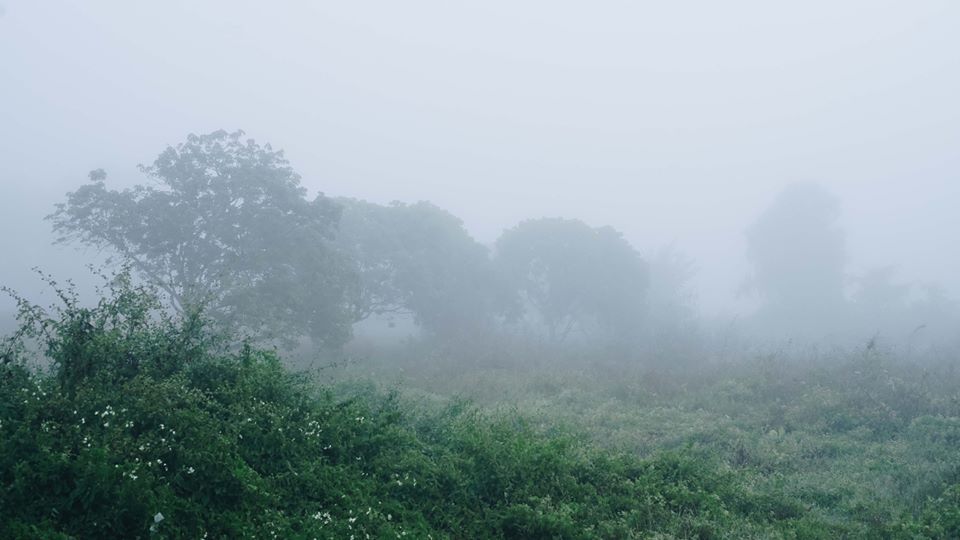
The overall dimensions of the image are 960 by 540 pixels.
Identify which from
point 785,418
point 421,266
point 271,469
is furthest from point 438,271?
point 271,469

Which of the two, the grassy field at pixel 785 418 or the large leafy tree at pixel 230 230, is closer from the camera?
the grassy field at pixel 785 418

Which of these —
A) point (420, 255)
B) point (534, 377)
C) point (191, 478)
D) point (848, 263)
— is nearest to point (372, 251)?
point (420, 255)

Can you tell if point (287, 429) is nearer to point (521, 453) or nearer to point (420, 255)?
point (521, 453)

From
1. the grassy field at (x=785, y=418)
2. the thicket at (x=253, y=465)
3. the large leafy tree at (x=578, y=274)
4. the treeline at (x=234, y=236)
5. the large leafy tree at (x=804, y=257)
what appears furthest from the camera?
the large leafy tree at (x=804, y=257)

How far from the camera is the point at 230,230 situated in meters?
23.4

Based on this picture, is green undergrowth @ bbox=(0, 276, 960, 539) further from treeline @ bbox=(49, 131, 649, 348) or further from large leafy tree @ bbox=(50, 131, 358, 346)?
large leafy tree @ bbox=(50, 131, 358, 346)

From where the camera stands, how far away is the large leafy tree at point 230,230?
22750mm

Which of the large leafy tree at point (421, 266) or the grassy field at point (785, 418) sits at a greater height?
the large leafy tree at point (421, 266)

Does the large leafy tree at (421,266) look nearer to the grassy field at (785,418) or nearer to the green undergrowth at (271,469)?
the grassy field at (785,418)

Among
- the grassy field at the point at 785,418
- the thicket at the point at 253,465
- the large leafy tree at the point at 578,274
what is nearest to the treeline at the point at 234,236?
the grassy field at the point at 785,418

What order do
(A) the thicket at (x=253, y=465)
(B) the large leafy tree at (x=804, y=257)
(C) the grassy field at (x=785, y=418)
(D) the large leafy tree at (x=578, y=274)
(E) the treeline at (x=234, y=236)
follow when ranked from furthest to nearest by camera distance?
(B) the large leafy tree at (x=804, y=257)
(D) the large leafy tree at (x=578, y=274)
(E) the treeline at (x=234, y=236)
(C) the grassy field at (x=785, y=418)
(A) the thicket at (x=253, y=465)

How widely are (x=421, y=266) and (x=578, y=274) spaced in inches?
395

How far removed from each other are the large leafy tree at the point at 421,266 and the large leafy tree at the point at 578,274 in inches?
92.6

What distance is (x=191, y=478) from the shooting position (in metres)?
5.38
